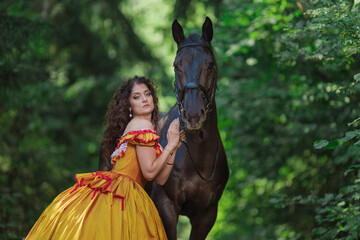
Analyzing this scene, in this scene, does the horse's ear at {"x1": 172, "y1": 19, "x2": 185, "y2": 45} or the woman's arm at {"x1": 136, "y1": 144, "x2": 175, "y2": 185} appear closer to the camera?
the woman's arm at {"x1": 136, "y1": 144, "x2": 175, "y2": 185}

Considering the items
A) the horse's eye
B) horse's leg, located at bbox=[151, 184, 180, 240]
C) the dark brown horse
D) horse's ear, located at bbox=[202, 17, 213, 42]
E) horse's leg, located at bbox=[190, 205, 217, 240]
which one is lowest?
horse's leg, located at bbox=[190, 205, 217, 240]

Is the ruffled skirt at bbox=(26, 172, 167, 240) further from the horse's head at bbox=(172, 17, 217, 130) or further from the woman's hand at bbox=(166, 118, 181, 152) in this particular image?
the horse's head at bbox=(172, 17, 217, 130)

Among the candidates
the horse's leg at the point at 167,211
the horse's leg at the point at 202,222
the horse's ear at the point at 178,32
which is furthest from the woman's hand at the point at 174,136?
the horse's leg at the point at 202,222

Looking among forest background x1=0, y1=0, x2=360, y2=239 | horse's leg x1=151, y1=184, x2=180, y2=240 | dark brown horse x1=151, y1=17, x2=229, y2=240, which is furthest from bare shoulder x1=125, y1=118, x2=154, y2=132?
forest background x1=0, y1=0, x2=360, y2=239

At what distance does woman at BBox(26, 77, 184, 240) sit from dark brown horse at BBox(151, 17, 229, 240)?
0.97 feet

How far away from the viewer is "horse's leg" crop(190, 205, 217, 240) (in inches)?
158

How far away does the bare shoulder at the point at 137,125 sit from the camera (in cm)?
345

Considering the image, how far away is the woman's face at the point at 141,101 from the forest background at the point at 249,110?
145 cm

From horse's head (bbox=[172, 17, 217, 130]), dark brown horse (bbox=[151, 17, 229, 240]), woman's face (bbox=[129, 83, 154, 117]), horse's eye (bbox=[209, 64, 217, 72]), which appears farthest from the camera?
woman's face (bbox=[129, 83, 154, 117])

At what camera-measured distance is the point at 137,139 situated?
3.34m

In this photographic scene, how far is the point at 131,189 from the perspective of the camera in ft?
10.6

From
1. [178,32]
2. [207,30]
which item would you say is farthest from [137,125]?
[207,30]

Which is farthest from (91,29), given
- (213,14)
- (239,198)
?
(239,198)

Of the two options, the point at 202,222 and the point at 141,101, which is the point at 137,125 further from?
the point at 202,222
